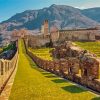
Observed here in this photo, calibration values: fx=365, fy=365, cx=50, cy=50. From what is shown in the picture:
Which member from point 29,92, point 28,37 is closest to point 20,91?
point 29,92

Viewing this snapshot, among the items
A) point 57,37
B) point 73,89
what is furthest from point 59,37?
point 73,89

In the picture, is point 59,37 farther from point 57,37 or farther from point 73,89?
point 73,89

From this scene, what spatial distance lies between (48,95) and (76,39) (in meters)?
118

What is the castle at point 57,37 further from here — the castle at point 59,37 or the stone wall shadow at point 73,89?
the stone wall shadow at point 73,89

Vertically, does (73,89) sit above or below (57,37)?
below

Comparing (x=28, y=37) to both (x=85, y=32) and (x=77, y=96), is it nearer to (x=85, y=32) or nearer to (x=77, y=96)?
(x=85, y=32)

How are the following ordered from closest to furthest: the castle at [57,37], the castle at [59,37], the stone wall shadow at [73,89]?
1. the stone wall shadow at [73,89]
2. the castle at [57,37]
3. the castle at [59,37]

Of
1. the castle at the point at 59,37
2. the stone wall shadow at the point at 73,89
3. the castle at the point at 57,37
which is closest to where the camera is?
the stone wall shadow at the point at 73,89

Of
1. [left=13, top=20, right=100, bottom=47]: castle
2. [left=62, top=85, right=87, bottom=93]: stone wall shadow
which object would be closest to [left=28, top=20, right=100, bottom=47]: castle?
[left=13, top=20, right=100, bottom=47]: castle

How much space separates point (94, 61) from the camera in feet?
81.8

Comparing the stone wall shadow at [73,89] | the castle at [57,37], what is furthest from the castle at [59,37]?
the stone wall shadow at [73,89]

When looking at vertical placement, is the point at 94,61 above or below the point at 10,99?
above

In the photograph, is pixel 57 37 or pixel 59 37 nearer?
pixel 57 37

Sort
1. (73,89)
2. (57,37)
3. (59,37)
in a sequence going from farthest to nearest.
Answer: (59,37)
(57,37)
(73,89)
